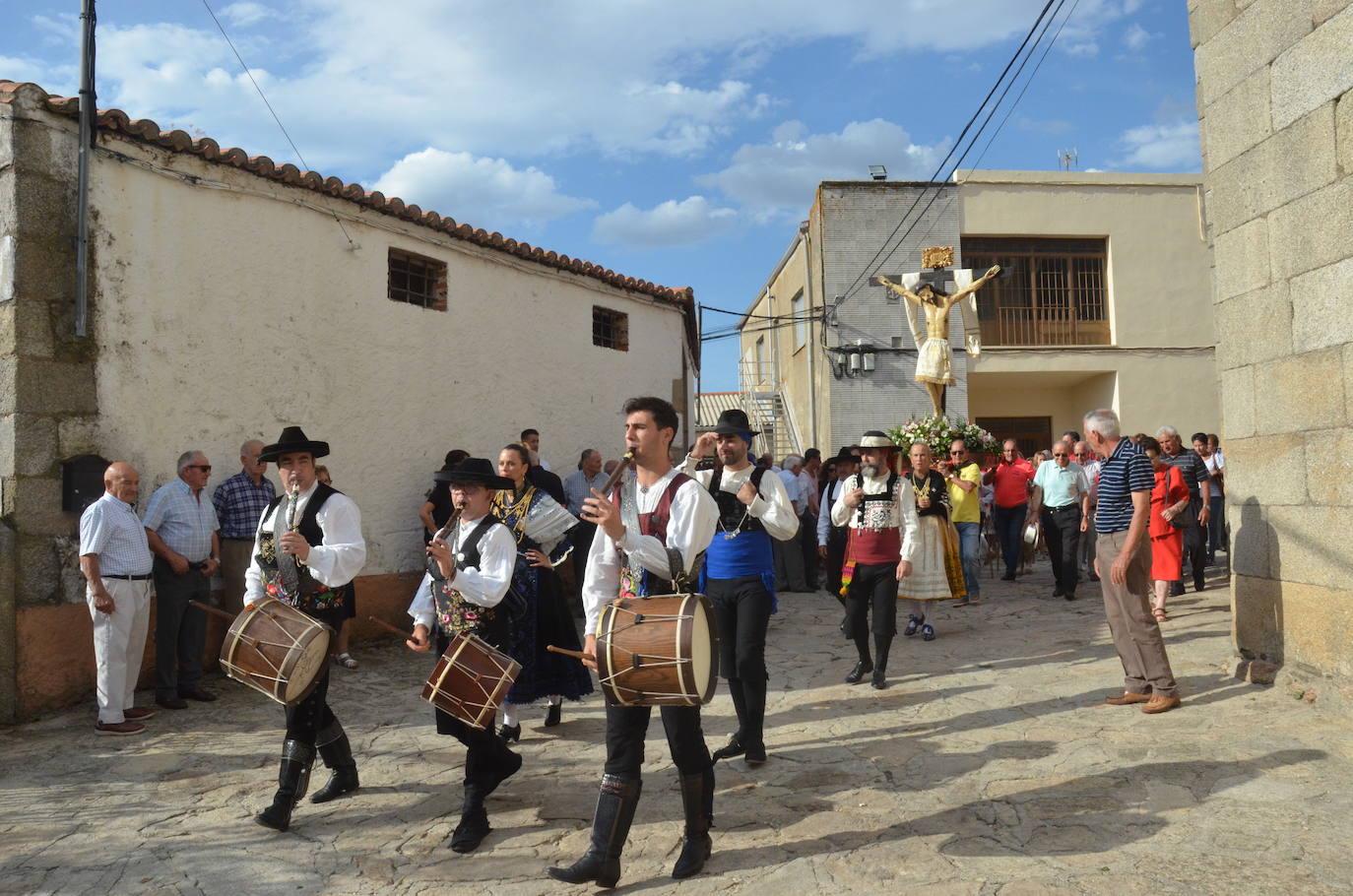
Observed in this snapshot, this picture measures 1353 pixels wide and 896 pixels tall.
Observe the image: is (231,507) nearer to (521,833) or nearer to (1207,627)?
(521,833)

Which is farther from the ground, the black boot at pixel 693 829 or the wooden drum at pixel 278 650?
the wooden drum at pixel 278 650

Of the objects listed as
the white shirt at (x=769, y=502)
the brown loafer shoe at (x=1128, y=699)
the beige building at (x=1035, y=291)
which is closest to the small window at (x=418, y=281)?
the white shirt at (x=769, y=502)

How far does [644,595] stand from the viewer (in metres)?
3.77

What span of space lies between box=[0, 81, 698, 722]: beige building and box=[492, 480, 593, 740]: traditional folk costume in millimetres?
3036

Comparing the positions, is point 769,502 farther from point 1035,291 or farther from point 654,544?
point 1035,291

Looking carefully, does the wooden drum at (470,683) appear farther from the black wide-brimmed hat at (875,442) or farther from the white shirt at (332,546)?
the black wide-brimmed hat at (875,442)

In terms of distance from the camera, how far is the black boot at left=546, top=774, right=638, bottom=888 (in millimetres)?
3555

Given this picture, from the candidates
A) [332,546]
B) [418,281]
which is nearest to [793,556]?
[418,281]

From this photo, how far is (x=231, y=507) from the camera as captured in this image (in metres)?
7.25

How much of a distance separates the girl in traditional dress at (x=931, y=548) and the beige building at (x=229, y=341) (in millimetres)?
4583

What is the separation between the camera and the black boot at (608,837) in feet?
11.7

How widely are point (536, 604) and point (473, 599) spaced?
1649 millimetres

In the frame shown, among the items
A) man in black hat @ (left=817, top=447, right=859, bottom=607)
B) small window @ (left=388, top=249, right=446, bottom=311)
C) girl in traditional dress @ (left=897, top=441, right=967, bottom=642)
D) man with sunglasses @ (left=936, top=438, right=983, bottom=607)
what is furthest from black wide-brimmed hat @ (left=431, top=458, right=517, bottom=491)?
man with sunglasses @ (left=936, top=438, right=983, bottom=607)

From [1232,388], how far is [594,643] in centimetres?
473
